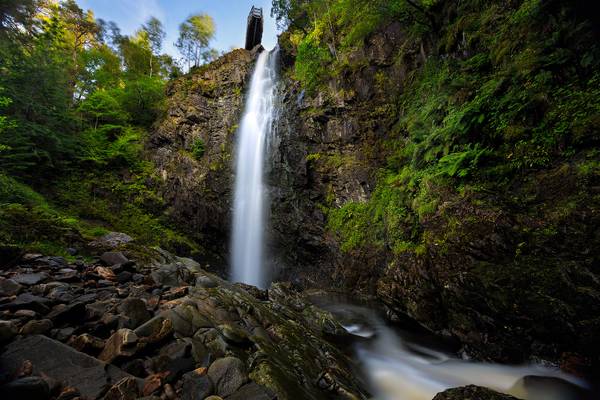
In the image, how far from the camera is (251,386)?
105 inches

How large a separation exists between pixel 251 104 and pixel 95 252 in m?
15.7

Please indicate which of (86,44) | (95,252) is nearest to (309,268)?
(95,252)

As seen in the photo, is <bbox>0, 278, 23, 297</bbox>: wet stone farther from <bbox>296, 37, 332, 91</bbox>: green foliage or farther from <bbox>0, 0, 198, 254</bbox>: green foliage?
<bbox>296, 37, 332, 91</bbox>: green foliage

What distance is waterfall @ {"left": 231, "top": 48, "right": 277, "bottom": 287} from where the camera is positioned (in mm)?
15578

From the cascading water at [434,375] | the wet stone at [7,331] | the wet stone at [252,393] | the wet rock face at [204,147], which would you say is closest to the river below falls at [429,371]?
the cascading water at [434,375]

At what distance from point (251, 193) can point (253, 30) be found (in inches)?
706

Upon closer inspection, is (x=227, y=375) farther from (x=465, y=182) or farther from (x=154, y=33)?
(x=154, y=33)

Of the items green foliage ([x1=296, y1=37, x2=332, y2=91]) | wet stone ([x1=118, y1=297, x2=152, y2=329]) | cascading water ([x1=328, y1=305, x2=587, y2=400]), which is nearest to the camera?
wet stone ([x1=118, y1=297, x2=152, y2=329])

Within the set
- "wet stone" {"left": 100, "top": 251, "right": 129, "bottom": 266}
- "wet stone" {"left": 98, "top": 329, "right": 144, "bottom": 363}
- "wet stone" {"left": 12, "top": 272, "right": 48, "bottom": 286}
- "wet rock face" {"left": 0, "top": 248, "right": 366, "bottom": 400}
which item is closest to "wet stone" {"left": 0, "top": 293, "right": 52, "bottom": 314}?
"wet rock face" {"left": 0, "top": 248, "right": 366, "bottom": 400}

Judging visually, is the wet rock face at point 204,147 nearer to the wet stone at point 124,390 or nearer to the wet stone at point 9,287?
the wet stone at point 9,287

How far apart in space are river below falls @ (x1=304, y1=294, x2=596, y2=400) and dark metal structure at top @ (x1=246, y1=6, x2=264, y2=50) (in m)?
26.2

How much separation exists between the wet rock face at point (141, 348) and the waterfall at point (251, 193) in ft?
36.2

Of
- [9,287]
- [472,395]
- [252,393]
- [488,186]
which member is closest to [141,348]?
[252,393]

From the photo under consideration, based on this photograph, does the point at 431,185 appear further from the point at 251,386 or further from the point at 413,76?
the point at 413,76
